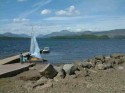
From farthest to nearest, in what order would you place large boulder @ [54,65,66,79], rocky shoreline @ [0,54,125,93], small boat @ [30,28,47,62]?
small boat @ [30,28,47,62] < large boulder @ [54,65,66,79] < rocky shoreline @ [0,54,125,93]

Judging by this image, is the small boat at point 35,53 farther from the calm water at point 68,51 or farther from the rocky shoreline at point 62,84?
the rocky shoreline at point 62,84

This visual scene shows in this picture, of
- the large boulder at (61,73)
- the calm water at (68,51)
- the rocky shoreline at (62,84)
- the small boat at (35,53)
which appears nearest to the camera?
the rocky shoreline at (62,84)

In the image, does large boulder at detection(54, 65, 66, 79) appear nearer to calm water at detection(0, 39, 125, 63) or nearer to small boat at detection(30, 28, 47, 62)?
small boat at detection(30, 28, 47, 62)

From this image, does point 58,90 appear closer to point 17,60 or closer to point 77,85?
point 77,85

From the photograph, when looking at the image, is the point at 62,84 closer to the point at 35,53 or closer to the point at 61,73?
the point at 61,73

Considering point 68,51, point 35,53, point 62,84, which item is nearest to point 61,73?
point 62,84

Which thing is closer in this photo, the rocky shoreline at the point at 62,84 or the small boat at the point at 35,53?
the rocky shoreline at the point at 62,84

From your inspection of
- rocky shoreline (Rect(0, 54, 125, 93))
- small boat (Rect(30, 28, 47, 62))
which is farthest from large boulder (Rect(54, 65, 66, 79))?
small boat (Rect(30, 28, 47, 62))

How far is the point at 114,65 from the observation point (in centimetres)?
2980

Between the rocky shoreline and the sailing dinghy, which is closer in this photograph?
the rocky shoreline

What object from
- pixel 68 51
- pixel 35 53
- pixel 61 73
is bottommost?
pixel 68 51

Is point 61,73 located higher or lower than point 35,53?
higher

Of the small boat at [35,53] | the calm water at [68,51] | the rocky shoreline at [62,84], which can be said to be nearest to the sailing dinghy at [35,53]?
the small boat at [35,53]

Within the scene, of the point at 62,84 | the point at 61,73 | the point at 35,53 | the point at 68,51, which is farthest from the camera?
the point at 68,51
